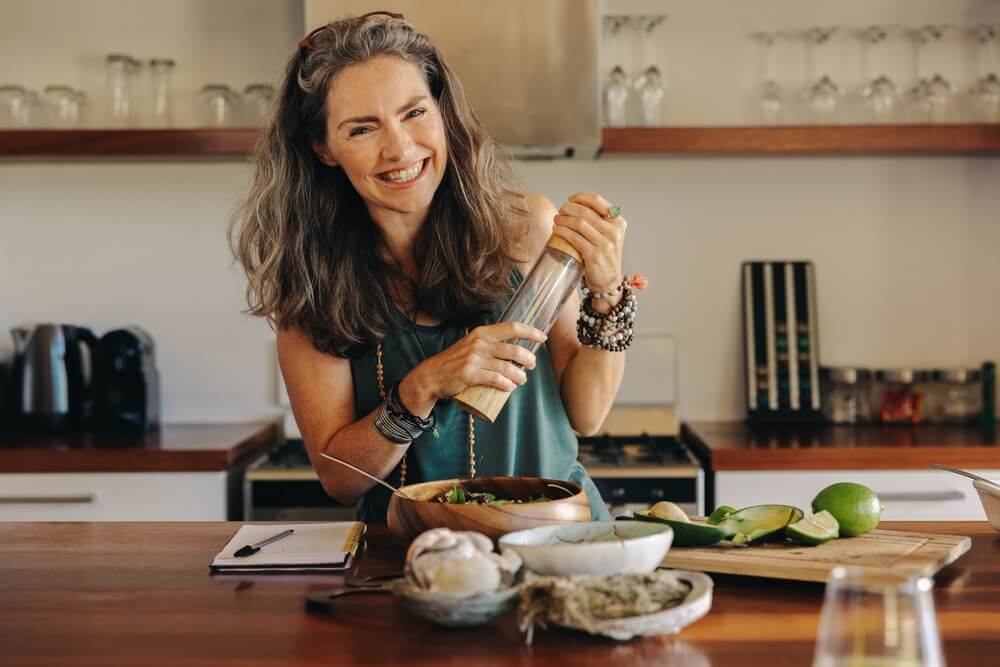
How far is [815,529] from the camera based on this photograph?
128cm

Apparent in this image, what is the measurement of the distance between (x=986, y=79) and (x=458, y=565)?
8.69 feet

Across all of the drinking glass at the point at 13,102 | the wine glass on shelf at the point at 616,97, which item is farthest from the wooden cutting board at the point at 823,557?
the drinking glass at the point at 13,102

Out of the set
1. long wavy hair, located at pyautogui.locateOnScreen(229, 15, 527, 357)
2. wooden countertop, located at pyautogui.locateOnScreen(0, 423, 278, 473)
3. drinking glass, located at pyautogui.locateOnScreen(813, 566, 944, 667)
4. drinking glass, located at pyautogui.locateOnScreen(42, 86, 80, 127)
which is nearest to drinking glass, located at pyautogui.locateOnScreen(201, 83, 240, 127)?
drinking glass, located at pyautogui.locateOnScreen(42, 86, 80, 127)

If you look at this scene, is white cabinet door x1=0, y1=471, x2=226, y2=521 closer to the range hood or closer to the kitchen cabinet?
the kitchen cabinet

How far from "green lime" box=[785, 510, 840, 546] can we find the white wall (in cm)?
199

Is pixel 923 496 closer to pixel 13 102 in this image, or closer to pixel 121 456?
pixel 121 456

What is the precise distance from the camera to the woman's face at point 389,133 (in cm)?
163

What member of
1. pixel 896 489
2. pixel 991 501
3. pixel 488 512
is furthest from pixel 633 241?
pixel 488 512

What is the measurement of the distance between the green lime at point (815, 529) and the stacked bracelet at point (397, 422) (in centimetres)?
56

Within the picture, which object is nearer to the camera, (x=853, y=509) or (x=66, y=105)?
(x=853, y=509)

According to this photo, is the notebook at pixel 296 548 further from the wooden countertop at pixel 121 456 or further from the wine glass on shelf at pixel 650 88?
the wine glass on shelf at pixel 650 88

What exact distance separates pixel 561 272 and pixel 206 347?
6.87ft

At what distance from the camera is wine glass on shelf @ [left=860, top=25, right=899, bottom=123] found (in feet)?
9.96

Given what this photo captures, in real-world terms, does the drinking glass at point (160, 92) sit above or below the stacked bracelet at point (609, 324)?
above
